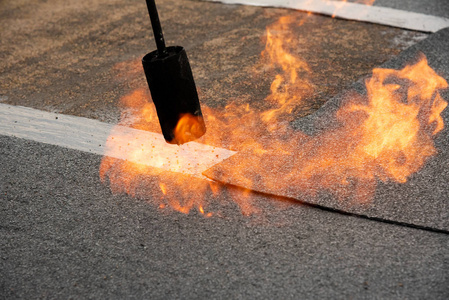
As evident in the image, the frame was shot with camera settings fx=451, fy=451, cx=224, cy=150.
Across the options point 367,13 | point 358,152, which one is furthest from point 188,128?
point 367,13

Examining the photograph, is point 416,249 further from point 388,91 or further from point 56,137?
point 56,137

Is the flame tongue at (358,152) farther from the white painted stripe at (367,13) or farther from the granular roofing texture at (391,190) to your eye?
the white painted stripe at (367,13)

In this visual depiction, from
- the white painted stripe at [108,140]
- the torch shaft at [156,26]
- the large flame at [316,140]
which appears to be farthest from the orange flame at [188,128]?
the torch shaft at [156,26]

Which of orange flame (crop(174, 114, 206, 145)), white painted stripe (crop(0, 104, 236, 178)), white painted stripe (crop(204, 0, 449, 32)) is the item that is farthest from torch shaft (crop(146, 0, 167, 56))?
white painted stripe (crop(204, 0, 449, 32))

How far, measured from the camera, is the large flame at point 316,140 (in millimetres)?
2945

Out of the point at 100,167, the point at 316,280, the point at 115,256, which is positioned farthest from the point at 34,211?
the point at 316,280

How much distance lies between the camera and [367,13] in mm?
5922

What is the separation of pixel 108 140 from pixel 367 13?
13.1 ft

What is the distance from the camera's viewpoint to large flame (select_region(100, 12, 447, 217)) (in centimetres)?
295

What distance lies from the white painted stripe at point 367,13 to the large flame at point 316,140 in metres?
1.40

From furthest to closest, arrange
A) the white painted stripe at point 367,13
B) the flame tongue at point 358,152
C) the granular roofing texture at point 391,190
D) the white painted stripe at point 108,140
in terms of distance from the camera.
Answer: the white painted stripe at point 367,13
the white painted stripe at point 108,140
the flame tongue at point 358,152
the granular roofing texture at point 391,190

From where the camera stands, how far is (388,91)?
3934 mm

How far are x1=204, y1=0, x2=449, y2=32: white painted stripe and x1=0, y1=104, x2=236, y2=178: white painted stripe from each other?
11.2 ft

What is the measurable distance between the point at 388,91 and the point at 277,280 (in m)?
2.33
